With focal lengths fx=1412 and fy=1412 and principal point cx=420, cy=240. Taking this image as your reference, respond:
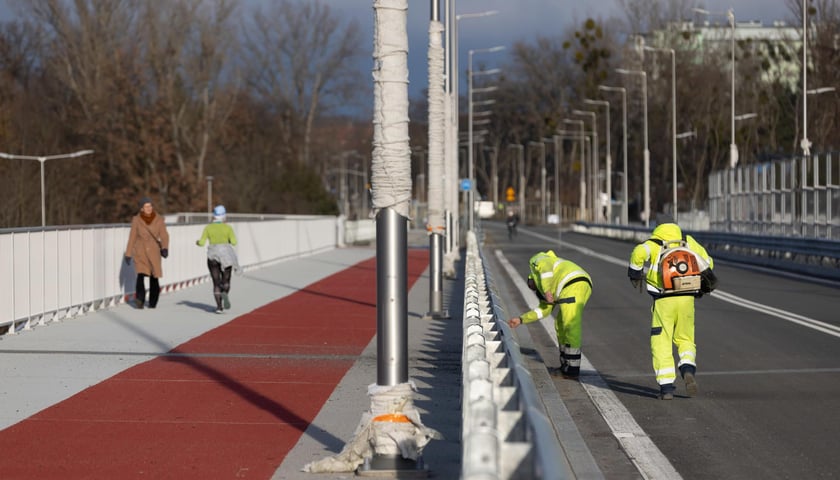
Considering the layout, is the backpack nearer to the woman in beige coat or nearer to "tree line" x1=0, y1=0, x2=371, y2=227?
the woman in beige coat

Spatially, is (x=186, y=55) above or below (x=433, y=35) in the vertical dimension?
above

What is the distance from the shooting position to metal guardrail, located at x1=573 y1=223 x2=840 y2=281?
33.0 meters

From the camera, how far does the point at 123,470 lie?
8.92m

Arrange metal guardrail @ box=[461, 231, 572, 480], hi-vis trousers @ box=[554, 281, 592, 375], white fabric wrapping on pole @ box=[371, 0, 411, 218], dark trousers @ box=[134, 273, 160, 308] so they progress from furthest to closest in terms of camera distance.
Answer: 1. dark trousers @ box=[134, 273, 160, 308]
2. hi-vis trousers @ box=[554, 281, 592, 375]
3. white fabric wrapping on pole @ box=[371, 0, 411, 218]
4. metal guardrail @ box=[461, 231, 572, 480]

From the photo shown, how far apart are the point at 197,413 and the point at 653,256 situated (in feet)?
13.8

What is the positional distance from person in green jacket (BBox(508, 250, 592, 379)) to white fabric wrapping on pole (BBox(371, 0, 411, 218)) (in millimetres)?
4861

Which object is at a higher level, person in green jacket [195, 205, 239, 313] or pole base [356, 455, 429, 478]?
person in green jacket [195, 205, 239, 313]

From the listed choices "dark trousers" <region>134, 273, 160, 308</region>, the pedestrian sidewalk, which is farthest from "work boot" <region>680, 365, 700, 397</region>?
"dark trousers" <region>134, 273, 160, 308</region>

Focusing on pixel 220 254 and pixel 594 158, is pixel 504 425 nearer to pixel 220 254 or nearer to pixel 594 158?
pixel 220 254

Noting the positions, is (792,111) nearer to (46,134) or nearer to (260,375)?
(46,134)

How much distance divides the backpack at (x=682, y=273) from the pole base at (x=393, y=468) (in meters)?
4.34

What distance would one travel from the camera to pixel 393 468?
872cm

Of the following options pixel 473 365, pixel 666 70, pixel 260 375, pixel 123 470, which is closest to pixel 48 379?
pixel 260 375

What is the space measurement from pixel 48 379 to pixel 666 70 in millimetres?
87820
